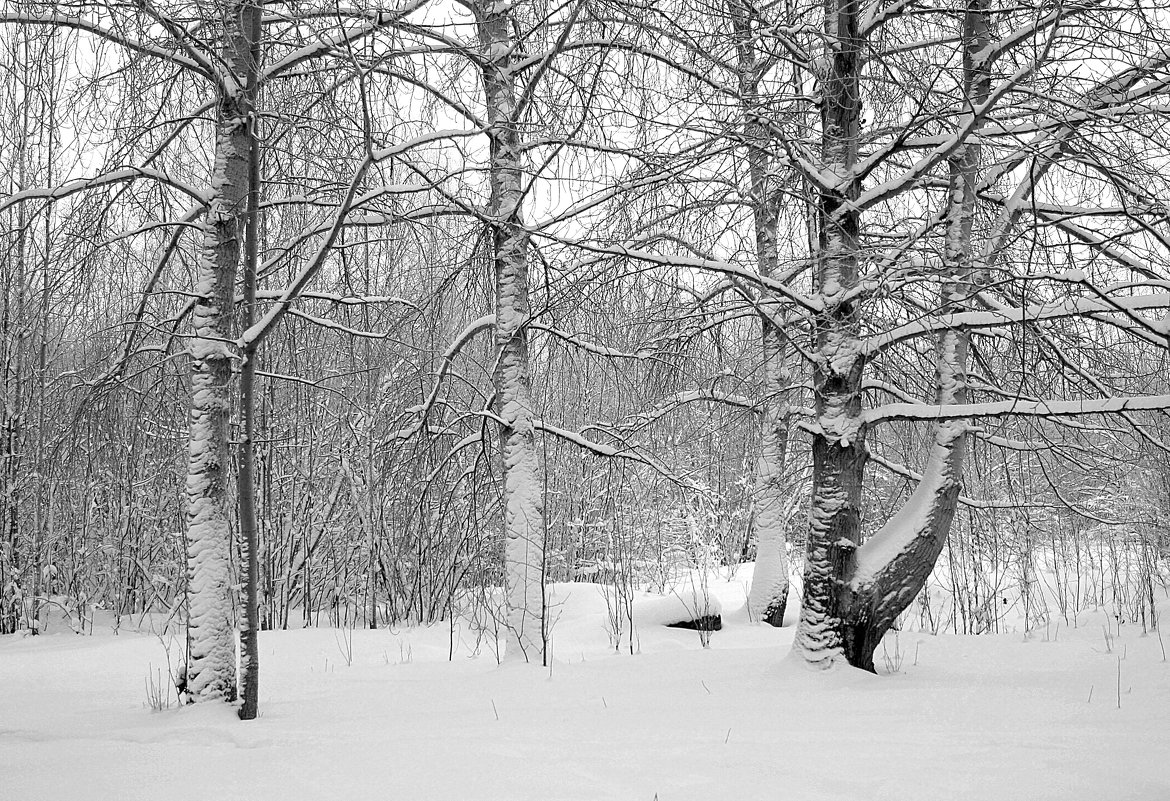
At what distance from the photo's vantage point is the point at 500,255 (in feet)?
17.8

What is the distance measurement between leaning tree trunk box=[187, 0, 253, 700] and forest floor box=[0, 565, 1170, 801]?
0.95 feet

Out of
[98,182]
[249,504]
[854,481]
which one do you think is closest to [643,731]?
[854,481]

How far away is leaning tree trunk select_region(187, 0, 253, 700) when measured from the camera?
4.17 metres

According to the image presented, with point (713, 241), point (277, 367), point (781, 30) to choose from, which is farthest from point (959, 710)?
point (277, 367)

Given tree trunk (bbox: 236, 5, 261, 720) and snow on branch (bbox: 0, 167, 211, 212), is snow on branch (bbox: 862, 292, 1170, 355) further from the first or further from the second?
snow on branch (bbox: 0, 167, 211, 212)

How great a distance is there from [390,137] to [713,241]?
2123 mm

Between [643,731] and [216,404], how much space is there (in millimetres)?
2733

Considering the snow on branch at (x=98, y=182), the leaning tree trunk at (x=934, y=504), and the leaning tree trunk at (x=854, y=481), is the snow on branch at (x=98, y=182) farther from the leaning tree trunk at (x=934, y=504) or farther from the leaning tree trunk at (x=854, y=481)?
the leaning tree trunk at (x=934, y=504)

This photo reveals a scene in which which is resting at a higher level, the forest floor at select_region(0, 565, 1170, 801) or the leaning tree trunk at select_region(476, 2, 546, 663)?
the leaning tree trunk at select_region(476, 2, 546, 663)

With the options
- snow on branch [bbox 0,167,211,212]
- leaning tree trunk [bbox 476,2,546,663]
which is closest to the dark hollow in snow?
leaning tree trunk [bbox 476,2,546,663]

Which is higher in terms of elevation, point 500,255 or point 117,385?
point 500,255

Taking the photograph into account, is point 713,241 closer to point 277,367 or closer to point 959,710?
point 959,710

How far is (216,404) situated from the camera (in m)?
4.29

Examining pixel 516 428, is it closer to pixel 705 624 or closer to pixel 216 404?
pixel 216 404
